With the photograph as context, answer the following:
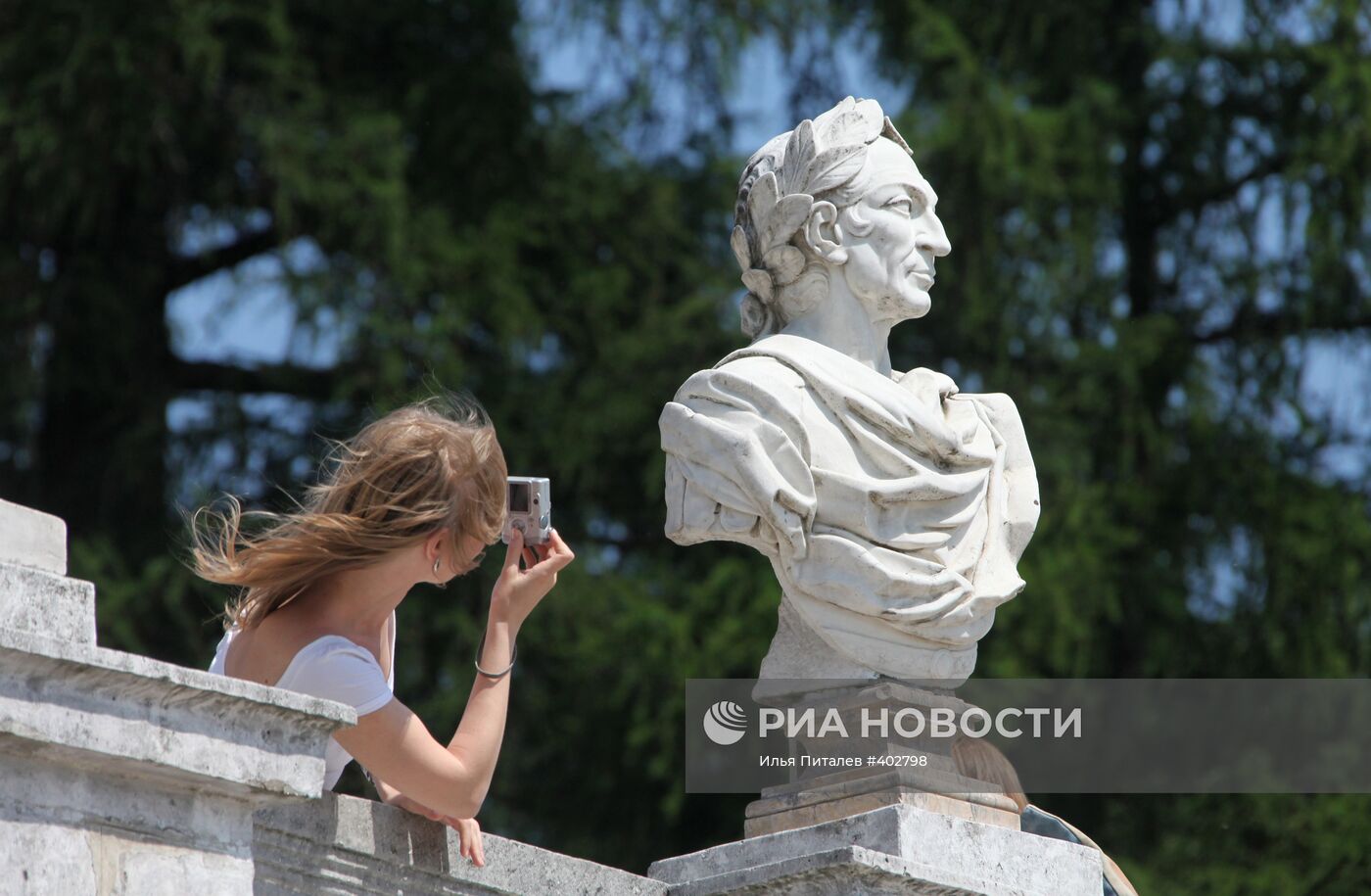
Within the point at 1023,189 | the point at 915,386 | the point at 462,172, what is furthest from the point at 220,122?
the point at 915,386

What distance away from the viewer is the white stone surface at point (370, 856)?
10.8ft

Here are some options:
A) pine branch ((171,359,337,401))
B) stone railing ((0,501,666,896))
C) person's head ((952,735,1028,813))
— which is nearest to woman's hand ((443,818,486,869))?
stone railing ((0,501,666,896))

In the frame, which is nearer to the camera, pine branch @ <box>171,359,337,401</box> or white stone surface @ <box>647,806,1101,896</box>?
white stone surface @ <box>647,806,1101,896</box>

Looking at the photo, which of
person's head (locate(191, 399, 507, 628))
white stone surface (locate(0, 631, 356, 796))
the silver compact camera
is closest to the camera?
white stone surface (locate(0, 631, 356, 796))

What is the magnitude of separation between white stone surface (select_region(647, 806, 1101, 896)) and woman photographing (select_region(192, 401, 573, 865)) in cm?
61

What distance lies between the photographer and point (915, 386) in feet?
14.9

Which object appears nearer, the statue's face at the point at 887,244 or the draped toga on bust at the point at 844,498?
the draped toga on bust at the point at 844,498

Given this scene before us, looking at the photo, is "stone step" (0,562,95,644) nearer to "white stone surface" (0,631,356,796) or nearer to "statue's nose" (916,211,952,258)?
"white stone surface" (0,631,356,796)

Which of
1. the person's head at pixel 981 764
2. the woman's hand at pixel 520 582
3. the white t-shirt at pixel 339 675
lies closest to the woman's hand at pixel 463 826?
the white t-shirt at pixel 339 675

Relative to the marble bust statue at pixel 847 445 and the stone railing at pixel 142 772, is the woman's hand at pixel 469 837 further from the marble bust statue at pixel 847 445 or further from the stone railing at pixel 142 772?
the marble bust statue at pixel 847 445

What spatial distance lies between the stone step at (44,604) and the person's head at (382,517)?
0.60 meters

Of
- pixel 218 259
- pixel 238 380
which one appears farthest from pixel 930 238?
pixel 218 259

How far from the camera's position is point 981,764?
14.0ft

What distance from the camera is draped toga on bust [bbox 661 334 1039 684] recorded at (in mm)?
4203
